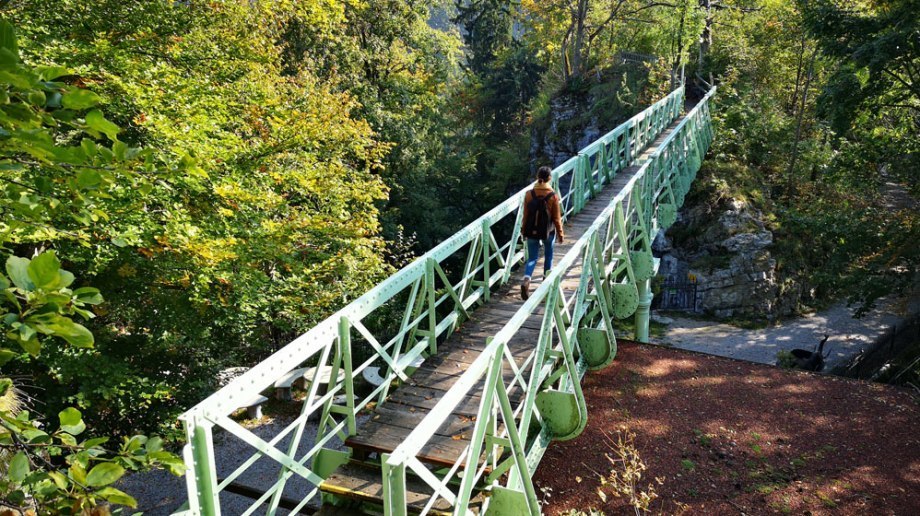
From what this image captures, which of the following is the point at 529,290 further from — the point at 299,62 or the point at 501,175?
the point at 501,175

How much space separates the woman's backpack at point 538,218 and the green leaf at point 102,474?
5885mm

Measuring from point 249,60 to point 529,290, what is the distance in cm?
882

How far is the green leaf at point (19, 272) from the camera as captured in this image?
1.45 meters

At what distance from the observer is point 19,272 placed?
1481mm

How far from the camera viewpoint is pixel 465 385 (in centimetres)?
373

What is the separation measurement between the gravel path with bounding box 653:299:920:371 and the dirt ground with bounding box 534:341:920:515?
162 inches

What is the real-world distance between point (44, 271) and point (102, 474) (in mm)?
616

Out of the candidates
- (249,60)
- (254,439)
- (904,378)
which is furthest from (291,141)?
(904,378)

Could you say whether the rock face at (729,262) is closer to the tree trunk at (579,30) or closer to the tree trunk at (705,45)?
the tree trunk at (705,45)

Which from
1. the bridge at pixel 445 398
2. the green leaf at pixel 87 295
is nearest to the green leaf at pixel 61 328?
the green leaf at pixel 87 295

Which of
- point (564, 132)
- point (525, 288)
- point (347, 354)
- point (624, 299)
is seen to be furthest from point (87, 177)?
point (564, 132)

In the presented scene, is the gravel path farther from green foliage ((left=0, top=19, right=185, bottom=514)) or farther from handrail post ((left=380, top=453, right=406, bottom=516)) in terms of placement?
green foliage ((left=0, top=19, right=185, bottom=514))

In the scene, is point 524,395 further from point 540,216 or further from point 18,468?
point 18,468

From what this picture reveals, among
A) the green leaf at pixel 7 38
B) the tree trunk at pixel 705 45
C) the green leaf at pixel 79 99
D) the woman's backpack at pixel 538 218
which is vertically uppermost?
the tree trunk at pixel 705 45
